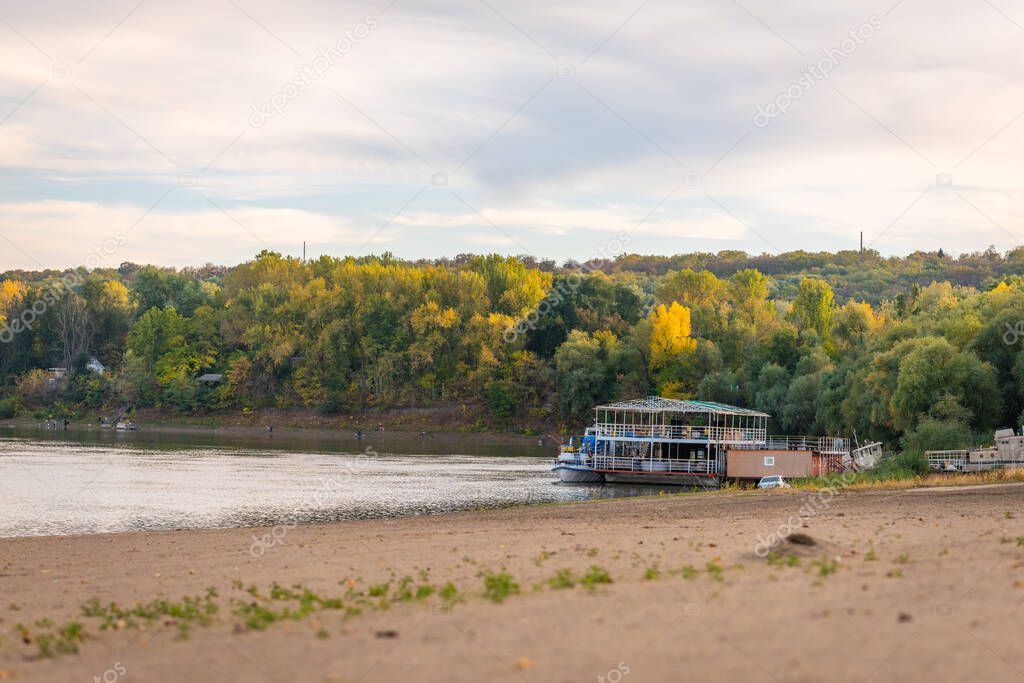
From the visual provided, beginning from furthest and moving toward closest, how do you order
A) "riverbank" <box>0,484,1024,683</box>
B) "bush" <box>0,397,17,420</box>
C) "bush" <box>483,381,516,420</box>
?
"bush" <box>0,397,17,420</box>
"bush" <box>483,381,516,420</box>
"riverbank" <box>0,484,1024,683</box>

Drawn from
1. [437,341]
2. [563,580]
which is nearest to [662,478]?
[563,580]

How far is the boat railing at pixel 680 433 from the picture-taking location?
70.7 m

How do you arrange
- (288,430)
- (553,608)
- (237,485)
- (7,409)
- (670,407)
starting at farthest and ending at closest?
(7,409), (288,430), (670,407), (237,485), (553,608)

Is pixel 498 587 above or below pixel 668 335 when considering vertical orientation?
below

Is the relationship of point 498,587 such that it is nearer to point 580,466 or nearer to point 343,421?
point 580,466

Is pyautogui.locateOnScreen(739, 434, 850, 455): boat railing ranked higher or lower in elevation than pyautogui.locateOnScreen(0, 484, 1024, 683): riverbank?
higher

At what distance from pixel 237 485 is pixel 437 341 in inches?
3013

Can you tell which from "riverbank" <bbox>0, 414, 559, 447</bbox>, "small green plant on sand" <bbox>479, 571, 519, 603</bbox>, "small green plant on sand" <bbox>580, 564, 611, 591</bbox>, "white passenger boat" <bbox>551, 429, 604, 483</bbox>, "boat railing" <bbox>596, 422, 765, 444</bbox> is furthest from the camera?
"riverbank" <bbox>0, 414, 559, 447</bbox>

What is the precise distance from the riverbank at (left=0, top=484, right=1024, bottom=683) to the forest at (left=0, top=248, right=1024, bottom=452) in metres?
63.8

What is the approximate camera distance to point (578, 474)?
222ft

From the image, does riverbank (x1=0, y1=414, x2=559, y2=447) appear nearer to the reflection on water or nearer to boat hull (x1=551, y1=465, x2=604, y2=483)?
the reflection on water

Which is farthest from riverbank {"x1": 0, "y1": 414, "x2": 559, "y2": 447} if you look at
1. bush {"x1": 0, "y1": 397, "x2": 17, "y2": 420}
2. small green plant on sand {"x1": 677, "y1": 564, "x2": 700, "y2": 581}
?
small green plant on sand {"x1": 677, "y1": 564, "x2": 700, "y2": 581}

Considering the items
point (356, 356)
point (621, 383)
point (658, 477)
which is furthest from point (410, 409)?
point (658, 477)

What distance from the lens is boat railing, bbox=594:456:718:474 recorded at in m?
69.0
